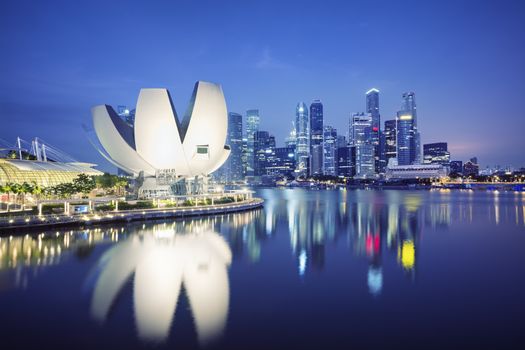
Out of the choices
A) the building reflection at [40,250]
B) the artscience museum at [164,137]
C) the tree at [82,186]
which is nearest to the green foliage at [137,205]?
the building reflection at [40,250]

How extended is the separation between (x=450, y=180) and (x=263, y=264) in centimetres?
10162

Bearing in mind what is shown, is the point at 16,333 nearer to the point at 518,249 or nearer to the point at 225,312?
the point at 225,312

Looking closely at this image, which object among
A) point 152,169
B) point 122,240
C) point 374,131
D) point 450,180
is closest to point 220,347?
point 122,240

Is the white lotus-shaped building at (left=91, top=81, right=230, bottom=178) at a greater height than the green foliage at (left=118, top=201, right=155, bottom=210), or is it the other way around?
the white lotus-shaped building at (left=91, top=81, right=230, bottom=178)

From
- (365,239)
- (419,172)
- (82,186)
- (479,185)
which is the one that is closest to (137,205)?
(82,186)

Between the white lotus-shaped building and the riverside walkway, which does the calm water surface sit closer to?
the riverside walkway

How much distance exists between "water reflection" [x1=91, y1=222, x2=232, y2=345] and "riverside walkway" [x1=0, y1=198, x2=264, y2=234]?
154 inches

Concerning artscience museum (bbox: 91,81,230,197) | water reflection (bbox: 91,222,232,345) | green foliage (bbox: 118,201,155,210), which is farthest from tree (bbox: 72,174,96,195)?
water reflection (bbox: 91,222,232,345)

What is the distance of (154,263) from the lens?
10711 mm

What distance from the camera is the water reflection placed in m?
6.50

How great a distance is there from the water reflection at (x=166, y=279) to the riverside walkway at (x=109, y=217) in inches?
154

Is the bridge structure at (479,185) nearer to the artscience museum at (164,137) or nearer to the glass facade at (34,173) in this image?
the artscience museum at (164,137)

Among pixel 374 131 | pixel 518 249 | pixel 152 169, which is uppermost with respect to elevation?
pixel 374 131

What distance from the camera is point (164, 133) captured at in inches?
1021
